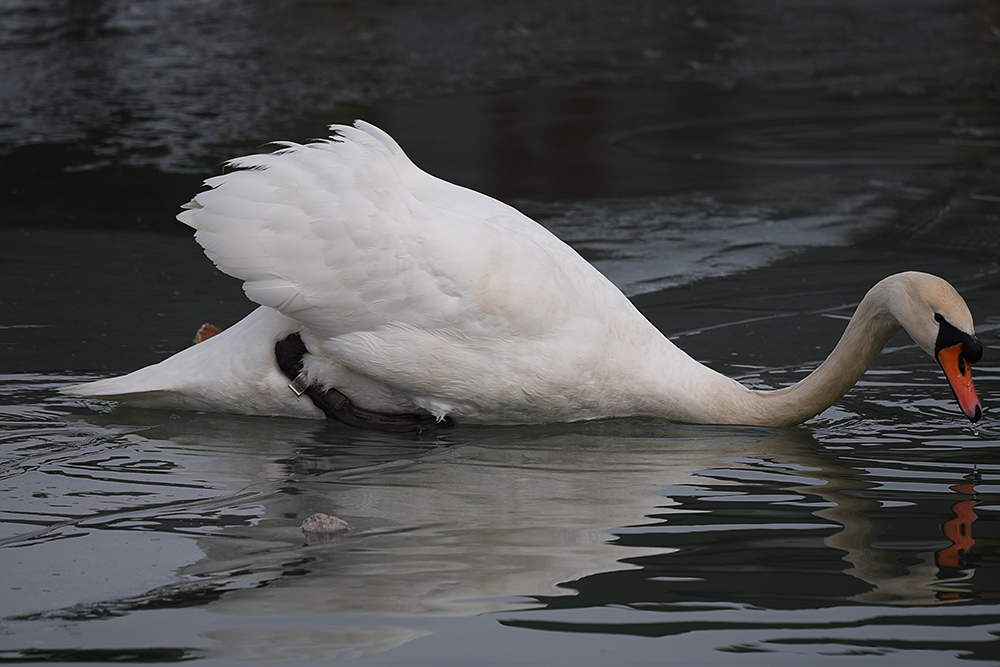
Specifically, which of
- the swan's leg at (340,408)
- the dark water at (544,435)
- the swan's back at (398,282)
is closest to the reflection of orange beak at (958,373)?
the dark water at (544,435)

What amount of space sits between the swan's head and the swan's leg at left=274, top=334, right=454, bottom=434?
6.28 feet

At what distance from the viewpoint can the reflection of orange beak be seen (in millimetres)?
5109

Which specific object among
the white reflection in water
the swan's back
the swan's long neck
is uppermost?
the swan's back

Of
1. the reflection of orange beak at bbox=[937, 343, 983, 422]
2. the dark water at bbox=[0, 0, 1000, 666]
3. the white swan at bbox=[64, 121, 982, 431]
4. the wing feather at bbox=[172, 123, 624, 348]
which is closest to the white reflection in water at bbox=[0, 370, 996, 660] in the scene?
the dark water at bbox=[0, 0, 1000, 666]

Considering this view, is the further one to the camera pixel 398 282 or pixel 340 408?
pixel 340 408

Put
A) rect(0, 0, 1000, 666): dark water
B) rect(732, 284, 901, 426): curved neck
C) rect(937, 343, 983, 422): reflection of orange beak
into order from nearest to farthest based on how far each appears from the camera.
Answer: rect(0, 0, 1000, 666): dark water, rect(937, 343, 983, 422): reflection of orange beak, rect(732, 284, 901, 426): curved neck

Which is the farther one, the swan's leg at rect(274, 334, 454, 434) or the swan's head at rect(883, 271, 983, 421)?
the swan's leg at rect(274, 334, 454, 434)

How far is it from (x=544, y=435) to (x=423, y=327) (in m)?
0.71

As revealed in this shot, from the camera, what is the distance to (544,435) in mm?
5508

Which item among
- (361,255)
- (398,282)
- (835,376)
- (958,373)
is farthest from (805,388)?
(361,255)

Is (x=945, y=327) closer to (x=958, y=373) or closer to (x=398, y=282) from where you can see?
(x=958, y=373)

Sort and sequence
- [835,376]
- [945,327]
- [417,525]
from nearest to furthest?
1. [417,525]
2. [945,327]
3. [835,376]

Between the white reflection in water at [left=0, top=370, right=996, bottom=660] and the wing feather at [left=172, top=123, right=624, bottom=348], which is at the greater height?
the wing feather at [left=172, top=123, right=624, bottom=348]

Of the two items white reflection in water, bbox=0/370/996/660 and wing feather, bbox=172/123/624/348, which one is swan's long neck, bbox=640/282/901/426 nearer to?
white reflection in water, bbox=0/370/996/660
